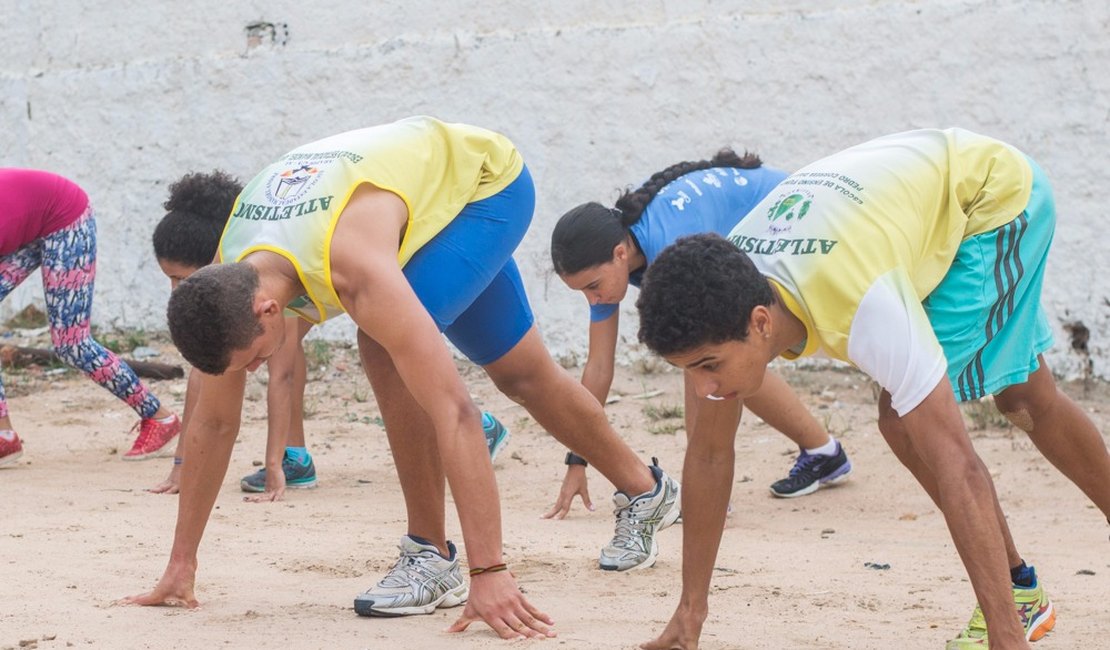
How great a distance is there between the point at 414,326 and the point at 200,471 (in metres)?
0.91

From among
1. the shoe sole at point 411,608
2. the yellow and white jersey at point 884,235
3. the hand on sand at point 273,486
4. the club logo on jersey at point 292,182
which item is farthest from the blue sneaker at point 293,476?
the yellow and white jersey at point 884,235

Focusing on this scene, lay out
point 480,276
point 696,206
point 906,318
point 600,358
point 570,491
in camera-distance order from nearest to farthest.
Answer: point 906,318 < point 480,276 < point 696,206 < point 600,358 < point 570,491

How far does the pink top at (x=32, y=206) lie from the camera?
19.9ft

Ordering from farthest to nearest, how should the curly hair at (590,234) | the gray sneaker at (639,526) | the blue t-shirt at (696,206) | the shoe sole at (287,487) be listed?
the shoe sole at (287,487)
the blue t-shirt at (696,206)
the curly hair at (590,234)
the gray sneaker at (639,526)

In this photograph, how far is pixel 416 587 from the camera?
3760mm

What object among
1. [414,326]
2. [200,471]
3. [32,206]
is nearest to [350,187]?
[414,326]

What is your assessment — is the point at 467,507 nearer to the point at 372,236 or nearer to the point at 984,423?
the point at 372,236

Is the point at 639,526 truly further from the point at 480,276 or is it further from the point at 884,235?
the point at 884,235

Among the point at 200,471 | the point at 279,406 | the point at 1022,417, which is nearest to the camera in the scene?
the point at 1022,417

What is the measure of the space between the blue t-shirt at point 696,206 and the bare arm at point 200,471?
64.9 inches

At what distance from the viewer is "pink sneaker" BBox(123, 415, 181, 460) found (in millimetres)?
6520

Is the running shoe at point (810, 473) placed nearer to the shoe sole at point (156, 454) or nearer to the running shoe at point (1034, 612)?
the running shoe at point (1034, 612)

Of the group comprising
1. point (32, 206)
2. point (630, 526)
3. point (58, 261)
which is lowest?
point (630, 526)

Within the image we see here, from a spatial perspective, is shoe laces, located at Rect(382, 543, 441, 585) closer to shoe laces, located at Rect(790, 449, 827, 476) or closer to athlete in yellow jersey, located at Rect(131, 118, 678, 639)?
athlete in yellow jersey, located at Rect(131, 118, 678, 639)
